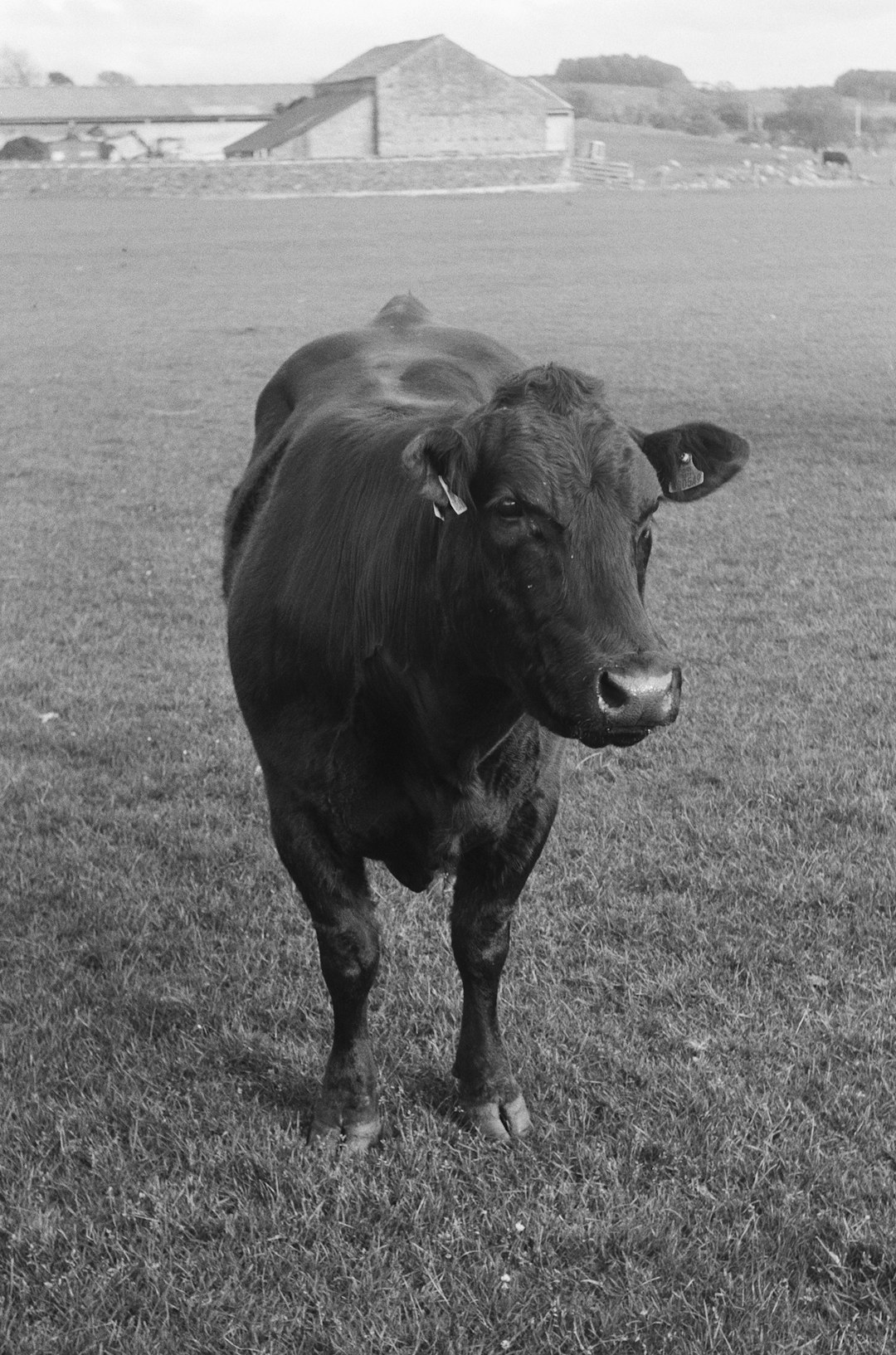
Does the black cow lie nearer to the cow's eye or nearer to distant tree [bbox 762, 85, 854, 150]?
the cow's eye

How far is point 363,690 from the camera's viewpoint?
11.1 ft

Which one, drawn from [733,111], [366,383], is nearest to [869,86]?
[733,111]

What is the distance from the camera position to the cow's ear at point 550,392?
117 inches

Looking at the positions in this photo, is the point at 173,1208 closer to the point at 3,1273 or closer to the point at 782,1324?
the point at 3,1273

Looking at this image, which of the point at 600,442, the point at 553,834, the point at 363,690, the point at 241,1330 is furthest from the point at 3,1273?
the point at 553,834

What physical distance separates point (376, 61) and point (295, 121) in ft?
20.4

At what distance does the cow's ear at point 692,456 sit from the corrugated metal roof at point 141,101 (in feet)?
322

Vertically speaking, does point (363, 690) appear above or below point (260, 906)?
above

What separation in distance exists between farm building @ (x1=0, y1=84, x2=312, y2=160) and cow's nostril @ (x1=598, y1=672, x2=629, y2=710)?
8900cm

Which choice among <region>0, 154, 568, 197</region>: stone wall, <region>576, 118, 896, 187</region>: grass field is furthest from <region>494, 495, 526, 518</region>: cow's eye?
<region>576, 118, 896, 187</region>: grass field

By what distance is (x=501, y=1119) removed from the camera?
368cm

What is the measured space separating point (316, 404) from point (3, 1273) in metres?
2.73

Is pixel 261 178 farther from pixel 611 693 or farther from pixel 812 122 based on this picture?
pixel 812 122

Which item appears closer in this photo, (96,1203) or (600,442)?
(600,442)
